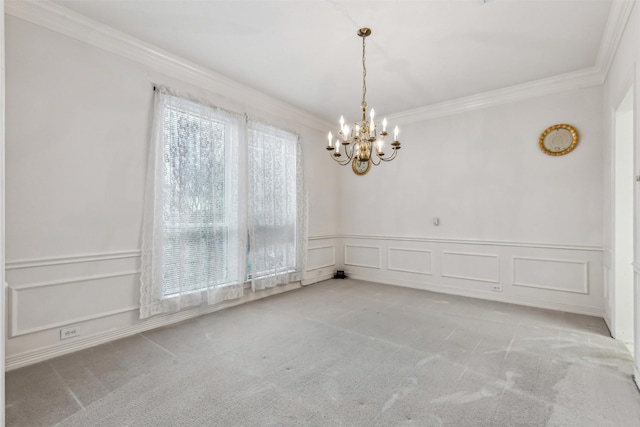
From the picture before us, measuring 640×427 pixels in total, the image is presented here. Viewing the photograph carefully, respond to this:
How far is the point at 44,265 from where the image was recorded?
2.58 metres

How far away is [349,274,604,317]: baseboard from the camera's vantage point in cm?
373

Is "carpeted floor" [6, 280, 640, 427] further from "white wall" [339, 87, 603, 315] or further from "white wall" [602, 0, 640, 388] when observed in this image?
"white wall" [339, 87, 603, 315]

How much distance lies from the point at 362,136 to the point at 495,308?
112 inches

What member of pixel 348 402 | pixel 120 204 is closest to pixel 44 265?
pixel 120 204

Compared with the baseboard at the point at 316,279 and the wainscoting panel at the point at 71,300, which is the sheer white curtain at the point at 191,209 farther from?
the baseboard at the point at 316,279

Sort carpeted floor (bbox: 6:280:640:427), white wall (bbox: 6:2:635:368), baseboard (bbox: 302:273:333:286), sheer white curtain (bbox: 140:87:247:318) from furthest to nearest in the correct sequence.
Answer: baseboard (bbox: 302:273:333:286)
sheer white curtain (bbox: 140:87:247:318)
white wall (bbox: 6:2:635:368)
carpeted floor (bbox: 6:280:640:427)

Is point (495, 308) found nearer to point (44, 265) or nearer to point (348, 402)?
point (348, 402)

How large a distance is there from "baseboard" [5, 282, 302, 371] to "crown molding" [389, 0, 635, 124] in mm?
3815

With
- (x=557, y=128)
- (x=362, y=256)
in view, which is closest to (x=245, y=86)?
(x=362, y=256)

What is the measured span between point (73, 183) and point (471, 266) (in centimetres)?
484

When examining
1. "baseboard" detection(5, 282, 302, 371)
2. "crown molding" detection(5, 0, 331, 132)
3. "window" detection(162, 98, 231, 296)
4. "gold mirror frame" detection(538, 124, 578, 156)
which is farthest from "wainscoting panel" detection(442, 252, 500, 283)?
"crown molding" detection(5, 0, 331, 132)

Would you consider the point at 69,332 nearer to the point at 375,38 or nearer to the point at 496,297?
the point at 375,38

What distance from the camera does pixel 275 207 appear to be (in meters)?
4.56

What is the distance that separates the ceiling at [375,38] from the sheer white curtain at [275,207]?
833 millimetres
